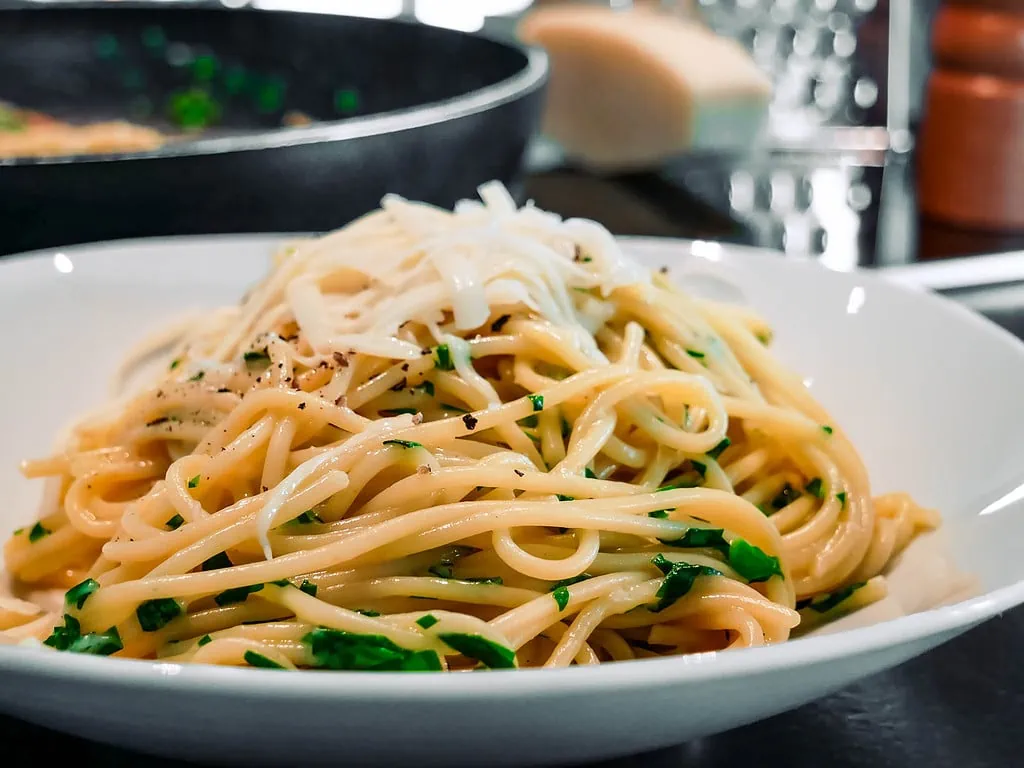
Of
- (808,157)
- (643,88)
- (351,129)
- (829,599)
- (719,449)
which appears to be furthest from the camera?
(808,157)

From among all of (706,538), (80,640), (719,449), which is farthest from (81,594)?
(719,449)

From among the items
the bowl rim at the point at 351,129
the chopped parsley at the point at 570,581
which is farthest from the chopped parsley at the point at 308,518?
the bowl rim at the point at 351,129

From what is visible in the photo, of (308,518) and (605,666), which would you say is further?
(308,518)

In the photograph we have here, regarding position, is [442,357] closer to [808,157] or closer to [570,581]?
[570,581]

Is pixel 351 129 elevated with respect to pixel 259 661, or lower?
elevated

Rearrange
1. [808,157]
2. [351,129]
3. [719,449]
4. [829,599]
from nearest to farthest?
[829,599] < [719,449] < [351,129] < [808,157]

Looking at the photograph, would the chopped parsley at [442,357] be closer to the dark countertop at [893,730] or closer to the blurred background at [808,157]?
the dark countertop at [893,730]

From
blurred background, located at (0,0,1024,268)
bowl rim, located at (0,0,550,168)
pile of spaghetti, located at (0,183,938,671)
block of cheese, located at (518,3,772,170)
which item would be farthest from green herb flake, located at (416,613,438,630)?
block of cheese, located at (518,3,772,170)

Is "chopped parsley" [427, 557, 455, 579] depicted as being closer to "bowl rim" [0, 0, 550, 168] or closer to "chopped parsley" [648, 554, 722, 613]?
"chopped parsley" [648, 554, 722, 613]
